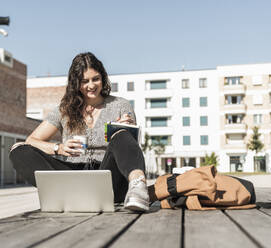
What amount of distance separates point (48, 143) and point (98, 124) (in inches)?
16.5

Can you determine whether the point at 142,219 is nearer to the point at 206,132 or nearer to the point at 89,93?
the point at 89,93

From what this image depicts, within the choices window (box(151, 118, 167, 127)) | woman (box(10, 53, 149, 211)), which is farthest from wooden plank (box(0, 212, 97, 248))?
window (box(151, 118, 167, 127))

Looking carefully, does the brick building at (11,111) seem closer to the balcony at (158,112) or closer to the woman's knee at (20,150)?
the woman's knee at (20,150)

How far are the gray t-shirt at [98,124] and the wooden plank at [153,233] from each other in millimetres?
939

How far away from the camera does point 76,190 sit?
8.45ft

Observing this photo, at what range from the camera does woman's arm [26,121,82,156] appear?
270 centimetres

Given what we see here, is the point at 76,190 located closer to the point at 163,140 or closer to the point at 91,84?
the point at 91,84

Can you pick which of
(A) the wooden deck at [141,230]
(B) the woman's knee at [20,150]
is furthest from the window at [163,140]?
(A) the wooden deck at [141,230]

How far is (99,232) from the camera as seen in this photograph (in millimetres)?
Answer: 1766

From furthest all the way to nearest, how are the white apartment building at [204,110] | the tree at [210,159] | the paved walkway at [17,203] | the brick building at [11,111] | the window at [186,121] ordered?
the window at [186,121]
the white apartment building at [204,110]
the tree at [210,159]
the brick building at [11,111]
the paved walkway at [17,203]

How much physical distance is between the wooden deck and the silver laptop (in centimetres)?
19

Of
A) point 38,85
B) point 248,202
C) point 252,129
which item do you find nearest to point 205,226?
point 248,202

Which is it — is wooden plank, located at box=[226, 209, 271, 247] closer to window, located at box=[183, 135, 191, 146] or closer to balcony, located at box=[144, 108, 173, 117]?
window, located at box=[183, 135, 191, 146]

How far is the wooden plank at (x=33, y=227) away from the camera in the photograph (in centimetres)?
165
